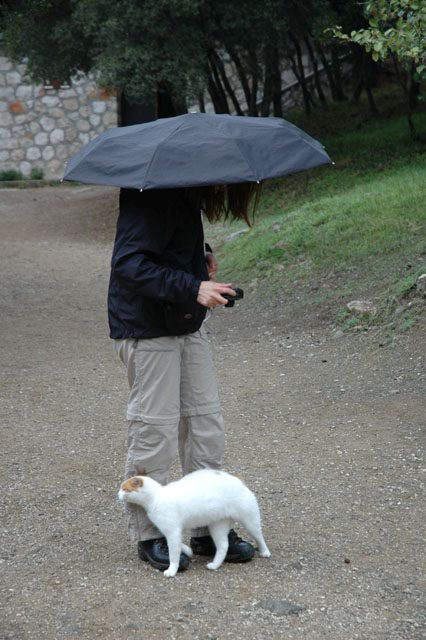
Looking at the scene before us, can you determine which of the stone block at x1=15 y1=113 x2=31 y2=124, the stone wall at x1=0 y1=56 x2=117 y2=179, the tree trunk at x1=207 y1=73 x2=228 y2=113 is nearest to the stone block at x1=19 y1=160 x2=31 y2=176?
the stone wall at x1=0 y1=56 x2=117 y2=179

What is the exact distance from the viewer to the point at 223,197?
3836 millimetres

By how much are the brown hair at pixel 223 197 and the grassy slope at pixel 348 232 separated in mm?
4063

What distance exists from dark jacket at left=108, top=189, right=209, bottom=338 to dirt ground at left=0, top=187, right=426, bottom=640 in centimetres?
107

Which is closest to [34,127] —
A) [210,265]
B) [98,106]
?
[98,106]

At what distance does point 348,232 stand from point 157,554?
707 centimetres

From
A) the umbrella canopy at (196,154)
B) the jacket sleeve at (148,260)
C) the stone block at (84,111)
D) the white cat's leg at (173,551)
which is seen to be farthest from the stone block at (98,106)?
the white cat's leg at (173,551)

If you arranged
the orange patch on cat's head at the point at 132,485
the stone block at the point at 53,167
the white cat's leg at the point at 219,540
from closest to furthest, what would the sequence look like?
the orange patch on cat's head at the point at 132,485, the white cat's leg at the point at 219,540, the stone block at the point at 53,167

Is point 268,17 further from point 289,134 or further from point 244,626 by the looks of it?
point 244,626

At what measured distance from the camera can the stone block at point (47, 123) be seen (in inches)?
898

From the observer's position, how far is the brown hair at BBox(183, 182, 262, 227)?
12.3 feet

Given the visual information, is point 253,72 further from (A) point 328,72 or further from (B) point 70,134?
(B) point 70,134

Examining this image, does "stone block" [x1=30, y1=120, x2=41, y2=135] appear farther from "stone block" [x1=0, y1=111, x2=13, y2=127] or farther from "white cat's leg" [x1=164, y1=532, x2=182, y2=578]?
"white cat's leg" [x1=164, y1=532, x2=182, y2=578]

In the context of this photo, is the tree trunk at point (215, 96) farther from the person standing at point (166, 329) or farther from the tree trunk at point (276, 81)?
the person standing at point (166, 329)

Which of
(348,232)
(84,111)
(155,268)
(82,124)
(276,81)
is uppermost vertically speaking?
(276,81)
